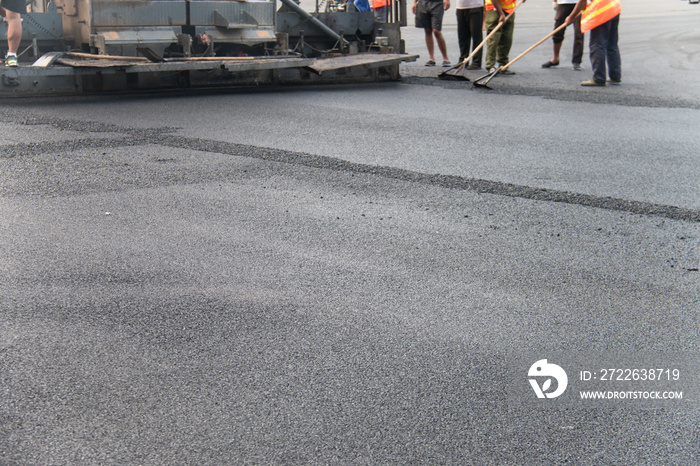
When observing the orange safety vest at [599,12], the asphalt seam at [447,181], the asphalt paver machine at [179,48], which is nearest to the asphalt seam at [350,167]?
the asphalt seam at [447,181]

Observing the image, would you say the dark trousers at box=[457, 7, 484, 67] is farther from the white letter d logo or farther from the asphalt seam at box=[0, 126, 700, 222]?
the white letter d logo

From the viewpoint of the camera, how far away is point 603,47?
10.5 meters

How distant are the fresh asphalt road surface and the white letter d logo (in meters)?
0.04

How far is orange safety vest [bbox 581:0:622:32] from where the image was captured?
33.2ft

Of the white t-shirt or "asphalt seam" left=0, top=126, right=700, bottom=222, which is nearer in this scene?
"asphalt seam" left=0, top=126, right=700, bottom=222

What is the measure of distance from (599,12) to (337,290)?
8.16m

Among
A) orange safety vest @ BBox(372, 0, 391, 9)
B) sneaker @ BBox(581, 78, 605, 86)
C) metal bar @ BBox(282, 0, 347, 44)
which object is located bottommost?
sneaker @ BBox(581, 78, 605, 86)

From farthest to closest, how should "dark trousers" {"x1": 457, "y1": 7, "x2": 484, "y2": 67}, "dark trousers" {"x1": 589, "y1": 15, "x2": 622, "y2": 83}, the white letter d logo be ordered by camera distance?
1. "dark trousers" {"x1": 457, "y1": 7, "x2": 484, "y2": 67}
2. "dark trousers" {"x1": 589, "y1": 15, "x2": 622, "y2": 83}
3. the white letter d logo

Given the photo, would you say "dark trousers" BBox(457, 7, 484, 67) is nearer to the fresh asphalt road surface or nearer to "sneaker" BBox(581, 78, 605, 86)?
"sneaker" BBox(581, 78, 605, 86)

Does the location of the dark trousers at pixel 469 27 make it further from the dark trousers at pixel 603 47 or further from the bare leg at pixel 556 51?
the dark trousers at pixel 603 47

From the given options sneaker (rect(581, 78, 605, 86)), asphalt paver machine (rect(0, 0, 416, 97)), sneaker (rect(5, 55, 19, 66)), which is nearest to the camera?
sneaker (rect(5, 55, 19, 66))

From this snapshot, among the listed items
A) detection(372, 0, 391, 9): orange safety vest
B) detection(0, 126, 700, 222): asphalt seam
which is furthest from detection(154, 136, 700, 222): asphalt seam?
detection(372, 0, 391, 9): orange safety vest

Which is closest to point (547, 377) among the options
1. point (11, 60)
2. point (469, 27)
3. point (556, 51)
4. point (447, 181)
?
point (447, 181)

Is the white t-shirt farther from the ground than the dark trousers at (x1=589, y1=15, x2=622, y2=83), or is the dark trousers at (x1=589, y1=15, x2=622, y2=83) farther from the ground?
the white t-shirt
